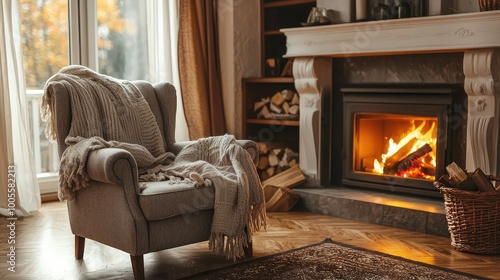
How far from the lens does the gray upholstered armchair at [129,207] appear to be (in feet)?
9.49

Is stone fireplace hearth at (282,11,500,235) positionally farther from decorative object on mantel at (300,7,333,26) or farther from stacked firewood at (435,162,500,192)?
stacked firewood at (435,162,500,192)

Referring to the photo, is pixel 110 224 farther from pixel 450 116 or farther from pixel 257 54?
pixel 257 54

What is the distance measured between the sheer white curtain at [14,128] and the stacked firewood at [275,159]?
5.45 feet

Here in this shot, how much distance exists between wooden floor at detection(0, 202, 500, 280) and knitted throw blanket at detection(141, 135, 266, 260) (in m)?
0.18

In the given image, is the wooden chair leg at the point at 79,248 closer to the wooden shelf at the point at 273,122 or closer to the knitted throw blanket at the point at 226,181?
the knitted throw blanket at the point at 226,181

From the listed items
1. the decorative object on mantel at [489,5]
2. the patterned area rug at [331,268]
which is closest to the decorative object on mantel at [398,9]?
the decorative object on mantel at [489,5]

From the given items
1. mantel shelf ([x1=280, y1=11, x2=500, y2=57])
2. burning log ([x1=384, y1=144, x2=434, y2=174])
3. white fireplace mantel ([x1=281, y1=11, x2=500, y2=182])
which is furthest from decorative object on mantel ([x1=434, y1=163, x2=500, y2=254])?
mantel shelf ([x1=280, y1=11, x2=500, y2=57])

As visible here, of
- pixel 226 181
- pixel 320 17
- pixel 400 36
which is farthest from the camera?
pixel 320 17

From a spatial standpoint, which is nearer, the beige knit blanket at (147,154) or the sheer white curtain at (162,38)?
the beige knit blanket at (147,154)

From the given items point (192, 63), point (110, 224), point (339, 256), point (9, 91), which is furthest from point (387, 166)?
point (9, 91)

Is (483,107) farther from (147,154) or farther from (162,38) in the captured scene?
(162,38)

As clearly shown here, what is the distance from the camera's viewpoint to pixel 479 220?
3.47 m

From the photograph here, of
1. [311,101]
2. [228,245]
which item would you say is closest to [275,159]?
[311,101]

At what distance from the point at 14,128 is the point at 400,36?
257cm
